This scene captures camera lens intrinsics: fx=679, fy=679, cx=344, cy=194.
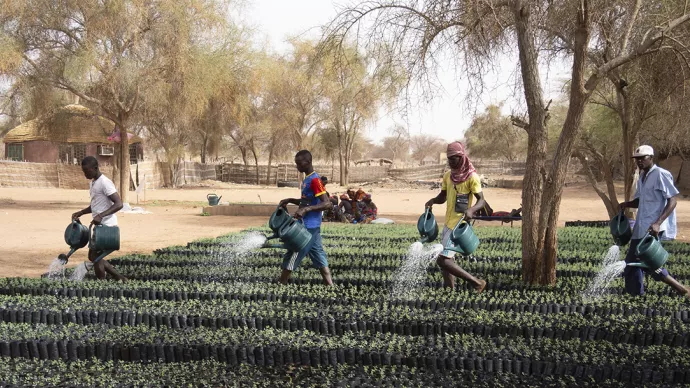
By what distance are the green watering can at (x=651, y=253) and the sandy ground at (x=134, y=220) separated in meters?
7.26

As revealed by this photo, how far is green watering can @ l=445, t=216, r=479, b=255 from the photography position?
5.73 meters

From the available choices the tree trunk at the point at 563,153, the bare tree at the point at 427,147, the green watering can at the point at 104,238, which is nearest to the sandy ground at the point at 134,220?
the green watering can at the point at 104,238

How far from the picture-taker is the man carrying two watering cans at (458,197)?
5734 millimetres

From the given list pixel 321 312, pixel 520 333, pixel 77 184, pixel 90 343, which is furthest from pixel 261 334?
pixel 77 184

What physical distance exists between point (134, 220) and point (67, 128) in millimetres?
7083

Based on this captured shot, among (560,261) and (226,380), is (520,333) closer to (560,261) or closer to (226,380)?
(226,380)

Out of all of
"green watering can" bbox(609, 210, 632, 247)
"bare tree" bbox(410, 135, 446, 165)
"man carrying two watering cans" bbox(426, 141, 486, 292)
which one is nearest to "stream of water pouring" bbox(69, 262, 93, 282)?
"man carrying two watering cans" bbox(426, 141, 486, 292)

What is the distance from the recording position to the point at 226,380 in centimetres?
404

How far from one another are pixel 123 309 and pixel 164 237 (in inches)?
336

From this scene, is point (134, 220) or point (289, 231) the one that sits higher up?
point (289, 231)

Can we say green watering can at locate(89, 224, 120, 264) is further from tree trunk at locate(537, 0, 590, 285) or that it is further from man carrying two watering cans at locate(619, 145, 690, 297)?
man carrying two watering cans at locate(619, 145, 690, 297)

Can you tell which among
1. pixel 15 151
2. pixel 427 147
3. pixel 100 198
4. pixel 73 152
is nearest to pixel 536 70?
pixel 100 198

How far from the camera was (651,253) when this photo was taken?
5.57m

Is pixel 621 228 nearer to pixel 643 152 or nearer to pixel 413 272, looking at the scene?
pixel 643 152
